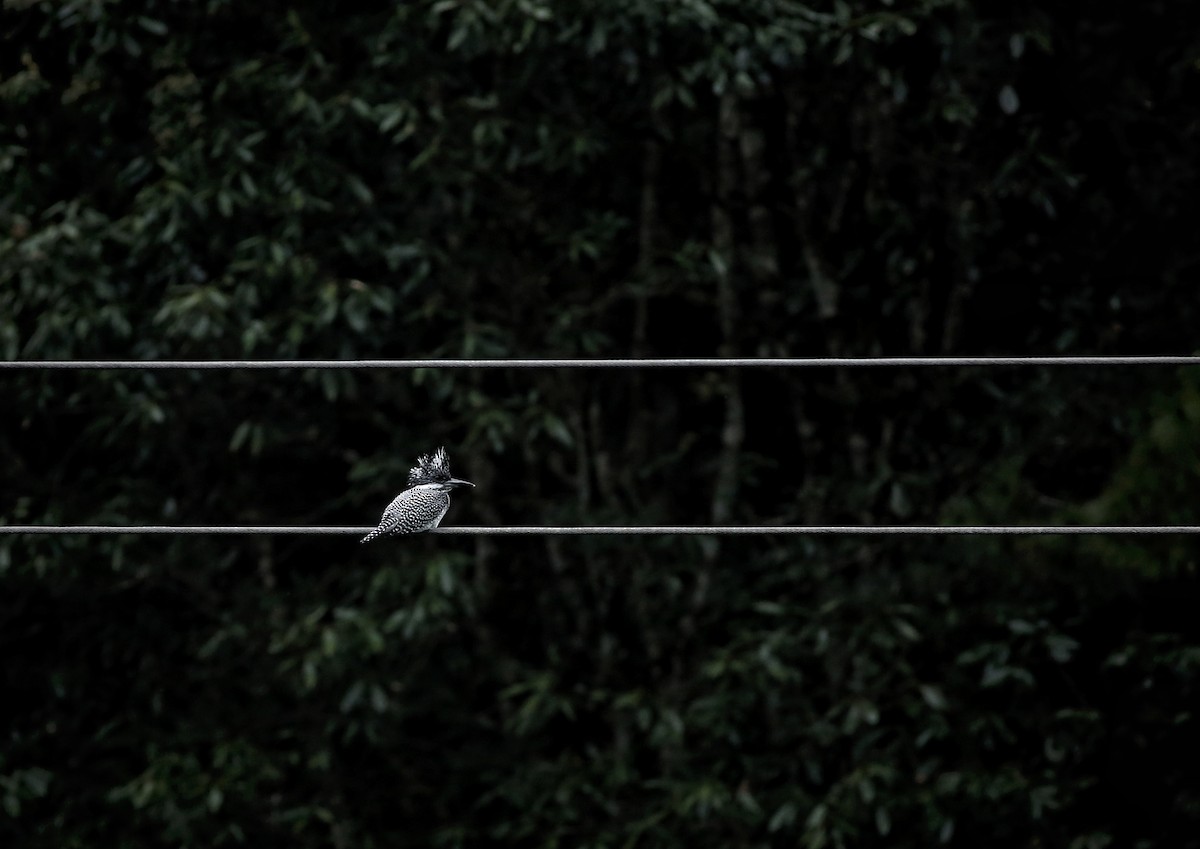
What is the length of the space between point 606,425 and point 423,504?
3172mm

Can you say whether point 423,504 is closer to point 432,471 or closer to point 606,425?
point 432,471

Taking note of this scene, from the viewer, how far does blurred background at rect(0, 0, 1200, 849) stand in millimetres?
6453

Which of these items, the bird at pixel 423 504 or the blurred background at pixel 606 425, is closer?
the bird at pixel 423 504

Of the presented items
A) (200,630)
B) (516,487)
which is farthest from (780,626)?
(200,630)

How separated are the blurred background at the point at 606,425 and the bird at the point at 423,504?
7.11 feet

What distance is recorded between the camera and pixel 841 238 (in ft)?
22.7

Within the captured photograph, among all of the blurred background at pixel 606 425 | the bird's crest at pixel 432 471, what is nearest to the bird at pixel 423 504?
the bird's crest at pixel 432 471

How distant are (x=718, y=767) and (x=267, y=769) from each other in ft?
5.31

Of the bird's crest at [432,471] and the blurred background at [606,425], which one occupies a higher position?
the bird's crest at [432,471]

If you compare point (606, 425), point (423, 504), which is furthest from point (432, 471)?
point (606, 425)

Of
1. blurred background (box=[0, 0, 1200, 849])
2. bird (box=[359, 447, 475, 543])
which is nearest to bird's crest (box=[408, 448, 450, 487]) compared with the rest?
bird (box=[359, 447, 475, 543])

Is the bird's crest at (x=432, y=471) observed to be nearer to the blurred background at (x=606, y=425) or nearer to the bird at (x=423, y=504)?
the bird at (x=423, y=504)

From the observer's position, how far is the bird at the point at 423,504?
4.07 metres

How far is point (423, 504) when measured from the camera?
4074mm
